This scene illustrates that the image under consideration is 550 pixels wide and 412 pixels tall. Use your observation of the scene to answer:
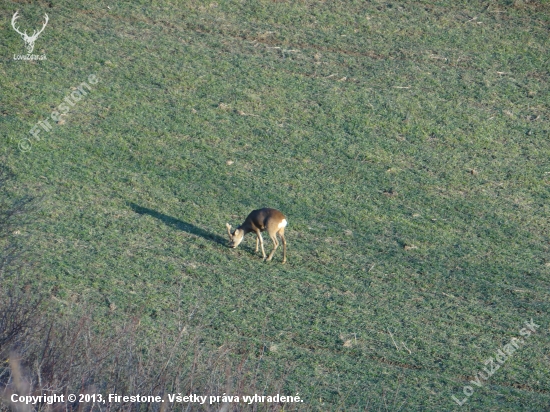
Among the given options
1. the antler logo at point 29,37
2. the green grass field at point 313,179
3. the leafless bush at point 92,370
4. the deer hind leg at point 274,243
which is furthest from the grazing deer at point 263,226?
the antler logo at point 29,37

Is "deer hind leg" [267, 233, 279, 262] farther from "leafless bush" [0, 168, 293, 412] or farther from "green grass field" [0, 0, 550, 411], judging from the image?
"leafless bush" [0, 168, 293, 412]

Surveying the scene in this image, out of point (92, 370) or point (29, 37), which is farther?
point (29, 37)

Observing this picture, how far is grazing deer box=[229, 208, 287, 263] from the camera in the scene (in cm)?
1361

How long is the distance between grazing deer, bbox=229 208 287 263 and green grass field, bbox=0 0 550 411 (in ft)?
1.25

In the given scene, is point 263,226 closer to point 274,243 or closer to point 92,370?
point 274,243

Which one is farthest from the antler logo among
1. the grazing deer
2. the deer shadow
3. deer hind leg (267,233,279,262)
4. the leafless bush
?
the leafless bush

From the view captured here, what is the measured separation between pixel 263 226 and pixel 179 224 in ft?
6.50

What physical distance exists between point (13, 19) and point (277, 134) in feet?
30.2

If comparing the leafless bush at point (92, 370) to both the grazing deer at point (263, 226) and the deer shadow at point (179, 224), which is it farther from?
the deer shadow at point (179, 224)

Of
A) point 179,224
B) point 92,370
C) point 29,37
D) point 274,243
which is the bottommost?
point 29,37

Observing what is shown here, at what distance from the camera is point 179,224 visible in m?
14.6

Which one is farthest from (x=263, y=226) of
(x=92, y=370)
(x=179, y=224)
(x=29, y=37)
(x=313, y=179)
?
(x=29, y=37)

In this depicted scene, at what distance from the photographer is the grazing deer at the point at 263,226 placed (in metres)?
13.6

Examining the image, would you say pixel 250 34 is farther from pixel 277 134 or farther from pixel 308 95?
pixel 277 134
